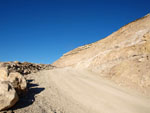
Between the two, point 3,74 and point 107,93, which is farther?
point 107,93

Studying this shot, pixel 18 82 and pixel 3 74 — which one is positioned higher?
pixel 3 74

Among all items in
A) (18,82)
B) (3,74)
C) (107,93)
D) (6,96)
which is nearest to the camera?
(6,96)

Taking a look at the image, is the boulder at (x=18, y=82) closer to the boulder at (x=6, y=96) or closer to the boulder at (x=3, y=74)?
the boulder at (x=3, y=74)

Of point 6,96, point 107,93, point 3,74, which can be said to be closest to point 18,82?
point 3,74

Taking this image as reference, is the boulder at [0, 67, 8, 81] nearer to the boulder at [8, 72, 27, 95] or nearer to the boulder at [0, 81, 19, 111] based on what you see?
the boulder at [8, 72, 27, 95]

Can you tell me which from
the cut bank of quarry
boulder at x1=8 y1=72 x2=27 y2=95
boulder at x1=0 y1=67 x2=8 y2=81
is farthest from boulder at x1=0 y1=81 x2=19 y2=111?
boulder at x1=0 y1=67 x2=8 y2=81

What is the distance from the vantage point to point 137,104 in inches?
251

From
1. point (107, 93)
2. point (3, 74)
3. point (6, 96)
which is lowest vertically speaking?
point (107, 93)

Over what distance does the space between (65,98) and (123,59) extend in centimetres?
907

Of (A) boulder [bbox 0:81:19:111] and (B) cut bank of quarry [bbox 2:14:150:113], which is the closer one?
(A) boulder [bbox 0:81:19:111]

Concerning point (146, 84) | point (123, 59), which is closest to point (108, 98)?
point (146, 84)

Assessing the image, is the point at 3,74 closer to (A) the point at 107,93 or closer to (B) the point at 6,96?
(B) the point at 6,96

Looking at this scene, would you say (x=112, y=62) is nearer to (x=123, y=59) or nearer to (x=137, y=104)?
(x=123, y=59)

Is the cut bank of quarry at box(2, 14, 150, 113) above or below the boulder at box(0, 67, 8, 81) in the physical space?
below
